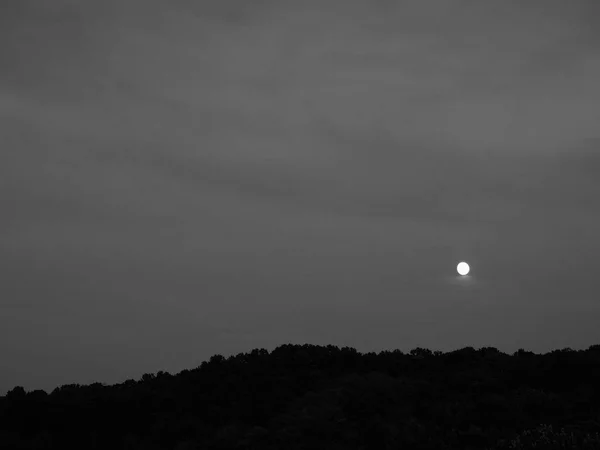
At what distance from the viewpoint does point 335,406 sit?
21375 millimetres

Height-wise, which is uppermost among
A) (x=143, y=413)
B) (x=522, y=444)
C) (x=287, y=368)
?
(x=287, y=368)

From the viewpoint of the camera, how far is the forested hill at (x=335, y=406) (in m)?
18.9

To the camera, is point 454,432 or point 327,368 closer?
point 454,432

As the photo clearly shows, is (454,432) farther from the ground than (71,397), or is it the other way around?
(71,397)

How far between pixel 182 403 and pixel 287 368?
6.39 m

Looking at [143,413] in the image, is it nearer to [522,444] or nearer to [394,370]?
[394,370]

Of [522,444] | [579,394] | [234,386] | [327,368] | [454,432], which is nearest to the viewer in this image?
[522,444]

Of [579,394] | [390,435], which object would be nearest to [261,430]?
[390,435]

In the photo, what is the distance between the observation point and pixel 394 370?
27.2 meters

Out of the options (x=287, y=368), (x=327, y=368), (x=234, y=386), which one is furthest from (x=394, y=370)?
(x=234, y=386)

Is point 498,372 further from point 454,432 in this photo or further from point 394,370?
point 454,432

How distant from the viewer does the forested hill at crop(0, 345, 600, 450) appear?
18.9m

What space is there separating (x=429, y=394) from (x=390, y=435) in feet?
15.5

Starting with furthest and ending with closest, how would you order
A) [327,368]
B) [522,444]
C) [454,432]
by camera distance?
[327,368] < [454,432] < [522,444]
